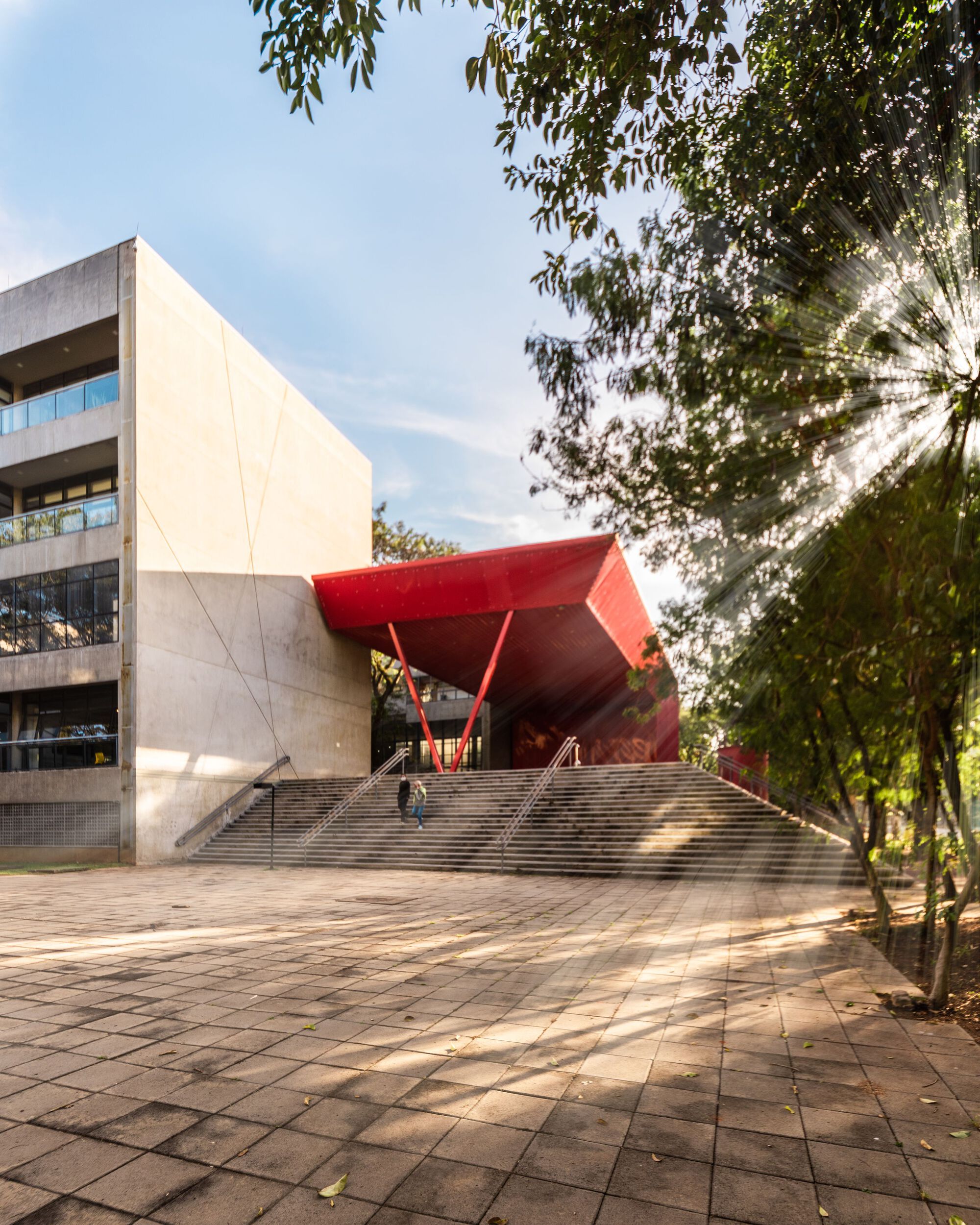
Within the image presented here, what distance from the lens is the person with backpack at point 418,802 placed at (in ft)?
64.2

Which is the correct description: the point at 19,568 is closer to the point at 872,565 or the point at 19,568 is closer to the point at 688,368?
the point at 688,368

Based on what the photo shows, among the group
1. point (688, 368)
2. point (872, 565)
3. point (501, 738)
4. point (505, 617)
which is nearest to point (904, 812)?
point (872, 565)

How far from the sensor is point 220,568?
22594 mm

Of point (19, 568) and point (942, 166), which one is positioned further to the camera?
point (19, 568)

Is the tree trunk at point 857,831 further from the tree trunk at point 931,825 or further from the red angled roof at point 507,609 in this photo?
the red angled roof at point 507,609

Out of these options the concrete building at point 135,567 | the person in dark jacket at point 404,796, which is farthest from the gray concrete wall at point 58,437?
the person in dark jacket at point 404,796

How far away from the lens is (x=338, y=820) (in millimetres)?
21031

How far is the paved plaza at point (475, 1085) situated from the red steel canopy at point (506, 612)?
52.9 ft

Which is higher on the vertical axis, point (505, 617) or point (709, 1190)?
point (505, 617)

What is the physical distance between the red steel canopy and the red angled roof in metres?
0.03

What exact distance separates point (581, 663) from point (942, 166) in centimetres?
2548

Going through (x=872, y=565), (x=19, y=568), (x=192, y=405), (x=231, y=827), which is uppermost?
(x=192, y=405)

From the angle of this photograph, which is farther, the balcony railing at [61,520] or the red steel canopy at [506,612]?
the red steel canopy at [506,612]

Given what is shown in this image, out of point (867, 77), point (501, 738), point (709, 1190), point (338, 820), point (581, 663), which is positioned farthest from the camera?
point (501, 738)
